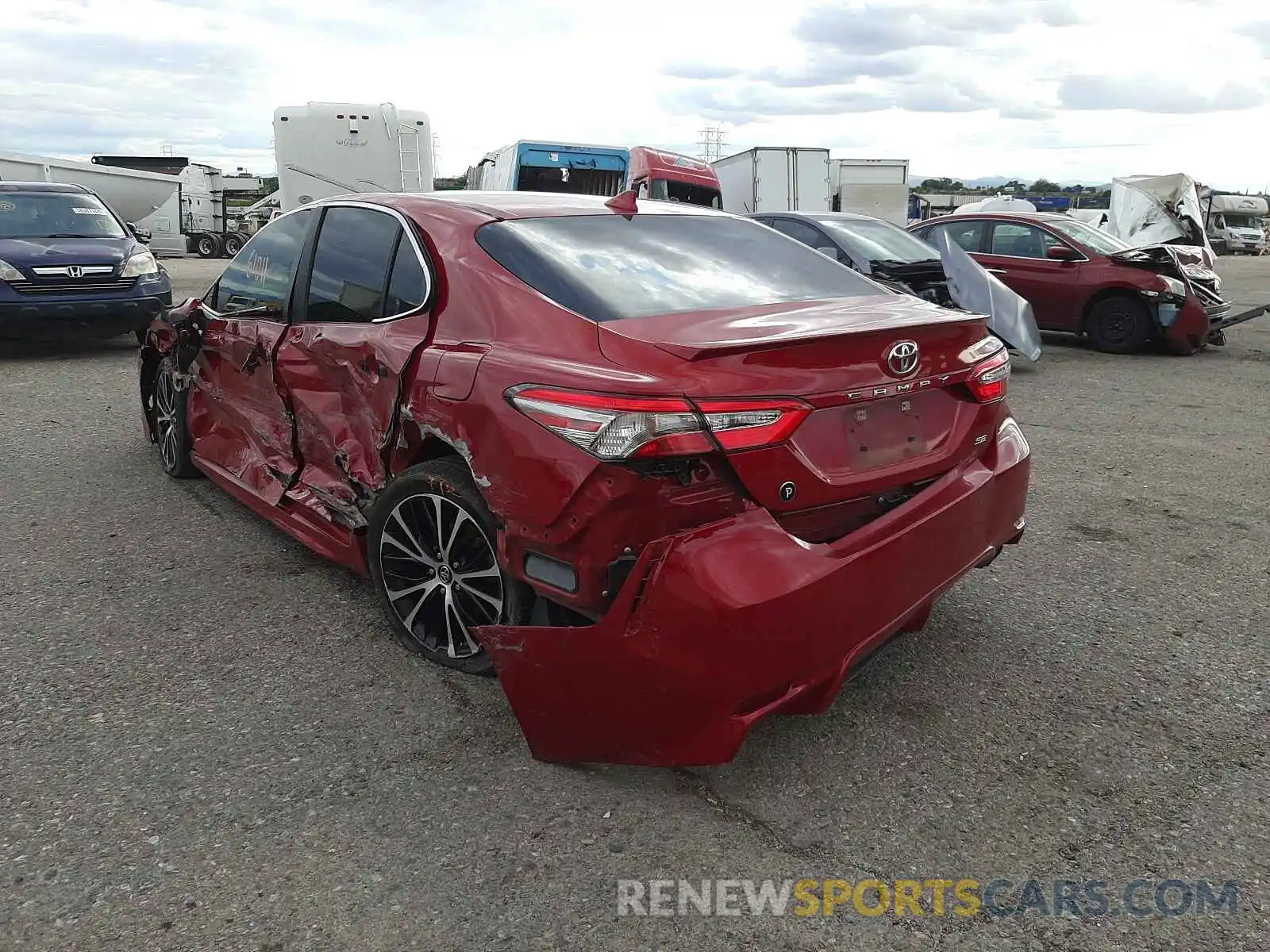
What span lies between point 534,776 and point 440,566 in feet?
2.61

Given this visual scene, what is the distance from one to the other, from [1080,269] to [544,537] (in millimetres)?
10134

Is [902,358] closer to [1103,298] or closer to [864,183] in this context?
[1103,298]

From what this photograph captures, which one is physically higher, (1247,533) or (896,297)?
(896,297)

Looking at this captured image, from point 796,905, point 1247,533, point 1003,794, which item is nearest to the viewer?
point 796,905

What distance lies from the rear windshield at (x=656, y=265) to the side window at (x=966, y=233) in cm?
840

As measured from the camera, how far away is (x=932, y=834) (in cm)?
243

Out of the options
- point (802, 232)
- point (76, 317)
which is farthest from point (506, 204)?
point (76, 317)

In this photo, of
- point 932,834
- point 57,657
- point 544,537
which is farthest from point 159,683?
point 932,834

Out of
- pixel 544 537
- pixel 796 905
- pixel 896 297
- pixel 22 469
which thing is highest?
pixel 896 297

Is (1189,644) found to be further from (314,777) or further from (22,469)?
(22,469)

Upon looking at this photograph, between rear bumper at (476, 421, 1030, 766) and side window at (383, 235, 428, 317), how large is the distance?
1217mm

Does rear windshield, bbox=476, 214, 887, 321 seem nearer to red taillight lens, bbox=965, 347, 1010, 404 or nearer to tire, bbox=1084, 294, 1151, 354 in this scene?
red taillight lens, bbox=965, 347, 1010, 404

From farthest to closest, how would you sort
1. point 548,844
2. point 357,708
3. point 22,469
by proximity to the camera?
point 22,469, point 357,708, point 548,844

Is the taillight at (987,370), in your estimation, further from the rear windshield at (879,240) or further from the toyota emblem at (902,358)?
the rear windshield at (879,240)
